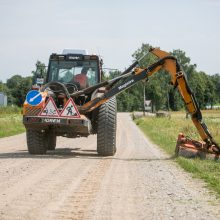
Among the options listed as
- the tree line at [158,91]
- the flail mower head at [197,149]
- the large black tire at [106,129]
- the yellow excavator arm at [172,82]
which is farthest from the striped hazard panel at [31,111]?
the tree line at [158,91]

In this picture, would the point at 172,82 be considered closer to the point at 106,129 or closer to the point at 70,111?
the point at 106,129

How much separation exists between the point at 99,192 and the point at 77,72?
27.8 ft

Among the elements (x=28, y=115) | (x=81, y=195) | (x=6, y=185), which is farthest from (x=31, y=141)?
(x=81, y=195)

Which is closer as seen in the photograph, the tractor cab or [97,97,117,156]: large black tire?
[97,97,117,156]: large black tire

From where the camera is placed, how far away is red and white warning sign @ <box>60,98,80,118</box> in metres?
14.4

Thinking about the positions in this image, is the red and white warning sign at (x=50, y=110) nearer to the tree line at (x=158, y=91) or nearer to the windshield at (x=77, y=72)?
the windshield at (x=77, y=72)

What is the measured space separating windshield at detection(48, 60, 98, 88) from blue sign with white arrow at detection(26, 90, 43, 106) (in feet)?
6.20

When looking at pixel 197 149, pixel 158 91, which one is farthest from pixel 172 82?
pixel 158 91

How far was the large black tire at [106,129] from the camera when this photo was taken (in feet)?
48.7

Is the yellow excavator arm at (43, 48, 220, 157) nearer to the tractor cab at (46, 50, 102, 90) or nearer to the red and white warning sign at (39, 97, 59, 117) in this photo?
the red and white warning sign at (39, 97, 59, 117)

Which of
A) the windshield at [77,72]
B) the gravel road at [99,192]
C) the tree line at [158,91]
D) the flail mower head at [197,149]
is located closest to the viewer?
the gravel road at [99,192]

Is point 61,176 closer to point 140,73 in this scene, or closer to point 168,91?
point 140,73

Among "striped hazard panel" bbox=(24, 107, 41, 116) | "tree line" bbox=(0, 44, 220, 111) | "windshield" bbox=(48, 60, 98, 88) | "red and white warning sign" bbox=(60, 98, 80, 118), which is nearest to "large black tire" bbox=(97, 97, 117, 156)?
"red and white warning sign" bbox=(60, 98, 80, 118)

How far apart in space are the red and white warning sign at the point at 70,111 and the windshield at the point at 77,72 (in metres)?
1.98
